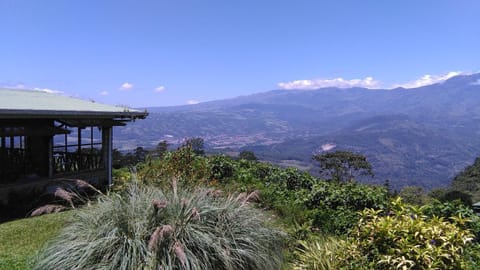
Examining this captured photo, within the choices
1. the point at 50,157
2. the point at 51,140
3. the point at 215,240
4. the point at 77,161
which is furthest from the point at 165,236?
the point at 77,161

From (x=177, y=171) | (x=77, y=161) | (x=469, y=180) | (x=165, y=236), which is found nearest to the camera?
(x=165, y=236)

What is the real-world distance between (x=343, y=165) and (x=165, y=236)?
18.1 m

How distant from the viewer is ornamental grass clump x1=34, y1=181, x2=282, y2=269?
3750 mm

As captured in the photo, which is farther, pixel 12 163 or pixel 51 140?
pixel 51 140

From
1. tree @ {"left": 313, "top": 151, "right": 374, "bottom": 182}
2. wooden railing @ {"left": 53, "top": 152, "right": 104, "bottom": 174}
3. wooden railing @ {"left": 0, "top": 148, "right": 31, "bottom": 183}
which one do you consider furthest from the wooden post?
tree @ {"left": 313, "top": 151, "right": 374, "bottom": 182}

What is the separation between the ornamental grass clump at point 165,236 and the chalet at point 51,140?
610 centimetres

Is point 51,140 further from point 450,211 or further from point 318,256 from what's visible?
point 450,211

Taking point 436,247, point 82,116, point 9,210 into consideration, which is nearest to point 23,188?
point 9,210

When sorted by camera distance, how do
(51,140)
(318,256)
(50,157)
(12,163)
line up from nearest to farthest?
(318,256)
(12,163)
(50,157)
(51,140)

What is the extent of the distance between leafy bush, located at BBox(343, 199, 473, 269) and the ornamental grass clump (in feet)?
2.97

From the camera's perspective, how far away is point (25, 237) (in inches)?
283

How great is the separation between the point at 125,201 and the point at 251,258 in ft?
4.64

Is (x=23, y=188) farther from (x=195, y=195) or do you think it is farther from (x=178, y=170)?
(x=195, y=195)

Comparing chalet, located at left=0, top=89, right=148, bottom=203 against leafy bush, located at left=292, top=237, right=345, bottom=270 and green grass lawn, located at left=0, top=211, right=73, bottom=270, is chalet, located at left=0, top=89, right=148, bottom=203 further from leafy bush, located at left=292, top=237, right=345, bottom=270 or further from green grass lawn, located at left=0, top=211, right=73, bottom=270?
leafy bush, located at left=292, top=237, right=345, bottom=270
